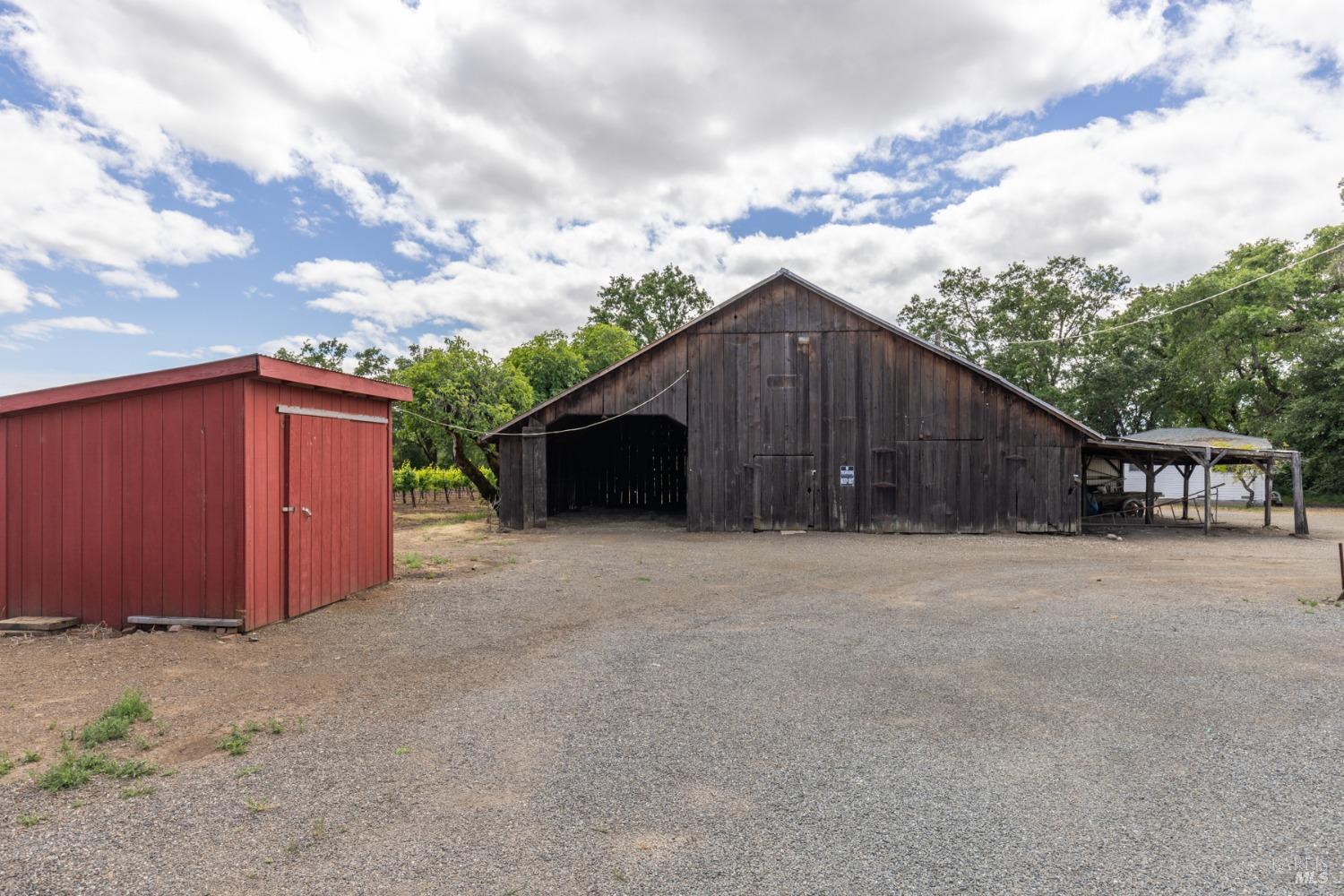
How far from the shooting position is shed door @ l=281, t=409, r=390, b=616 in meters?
8.00

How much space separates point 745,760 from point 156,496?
691 centimetres

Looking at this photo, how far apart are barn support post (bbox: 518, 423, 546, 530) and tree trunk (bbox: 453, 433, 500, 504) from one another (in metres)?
3.27

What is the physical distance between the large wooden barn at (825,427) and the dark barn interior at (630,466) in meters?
5.94

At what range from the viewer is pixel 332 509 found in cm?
878

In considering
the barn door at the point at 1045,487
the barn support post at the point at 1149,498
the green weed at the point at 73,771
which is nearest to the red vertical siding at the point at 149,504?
the green weed at the point at 73,771

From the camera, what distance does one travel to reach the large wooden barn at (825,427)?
57.3 feet

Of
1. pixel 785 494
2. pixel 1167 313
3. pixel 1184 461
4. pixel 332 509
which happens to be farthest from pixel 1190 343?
pixel 332 509

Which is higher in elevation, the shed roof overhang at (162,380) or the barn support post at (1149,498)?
the shed roof overhang at (162,380)

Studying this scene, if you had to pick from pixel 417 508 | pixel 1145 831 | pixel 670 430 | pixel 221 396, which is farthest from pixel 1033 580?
pixel 417 508

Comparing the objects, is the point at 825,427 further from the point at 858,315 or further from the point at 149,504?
the point at 149,504

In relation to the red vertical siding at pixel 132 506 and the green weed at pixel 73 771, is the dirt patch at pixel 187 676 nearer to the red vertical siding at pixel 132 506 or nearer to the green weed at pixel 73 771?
the green weed at pixel 73 771

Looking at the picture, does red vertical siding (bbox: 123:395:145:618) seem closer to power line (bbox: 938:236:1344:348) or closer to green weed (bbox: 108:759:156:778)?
green weed (bbox: 108:759:156:778)

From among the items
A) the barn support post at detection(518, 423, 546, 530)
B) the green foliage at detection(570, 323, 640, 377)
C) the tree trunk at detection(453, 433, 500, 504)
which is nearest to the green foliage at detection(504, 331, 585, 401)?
the green foliage at detection(570, 323, 640, 377)

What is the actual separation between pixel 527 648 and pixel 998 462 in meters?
14.7
